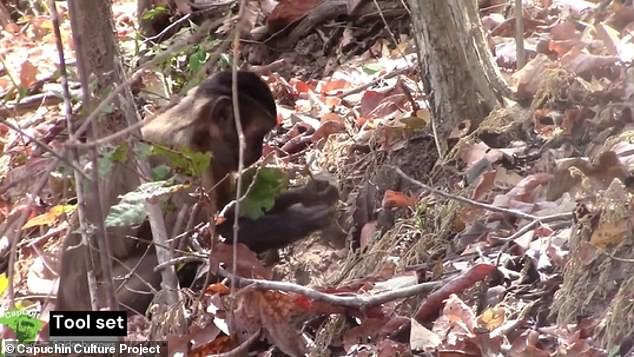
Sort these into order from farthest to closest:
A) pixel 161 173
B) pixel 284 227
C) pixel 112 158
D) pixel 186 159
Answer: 1. pixel 284 227
2. pixel 161 173
3. pixel 186 159
4. pixel 112 158

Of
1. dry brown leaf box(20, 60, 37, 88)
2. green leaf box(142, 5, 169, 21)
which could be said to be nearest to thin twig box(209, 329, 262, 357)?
green leaf box(142, 5, 169, 21)

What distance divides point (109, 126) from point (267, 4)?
12.3 ft

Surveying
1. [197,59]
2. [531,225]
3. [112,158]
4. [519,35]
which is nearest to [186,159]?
[112,158]

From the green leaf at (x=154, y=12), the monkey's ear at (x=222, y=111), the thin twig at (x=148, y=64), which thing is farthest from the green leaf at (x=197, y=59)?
the thin twig at (x=148, y=64)

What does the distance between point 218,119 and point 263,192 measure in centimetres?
137

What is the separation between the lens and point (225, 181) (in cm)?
502

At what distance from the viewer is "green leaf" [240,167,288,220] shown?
375 cm

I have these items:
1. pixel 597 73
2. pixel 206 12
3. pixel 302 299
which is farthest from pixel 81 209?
pixel 206 12

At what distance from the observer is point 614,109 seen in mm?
4387

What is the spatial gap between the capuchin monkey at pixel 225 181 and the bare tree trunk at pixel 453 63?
65 centimetres

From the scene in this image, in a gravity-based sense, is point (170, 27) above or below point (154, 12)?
below

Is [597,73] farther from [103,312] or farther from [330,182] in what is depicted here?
[103,312]

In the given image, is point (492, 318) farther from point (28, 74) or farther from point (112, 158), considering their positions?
point (28, 74)

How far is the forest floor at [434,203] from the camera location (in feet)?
10.8
